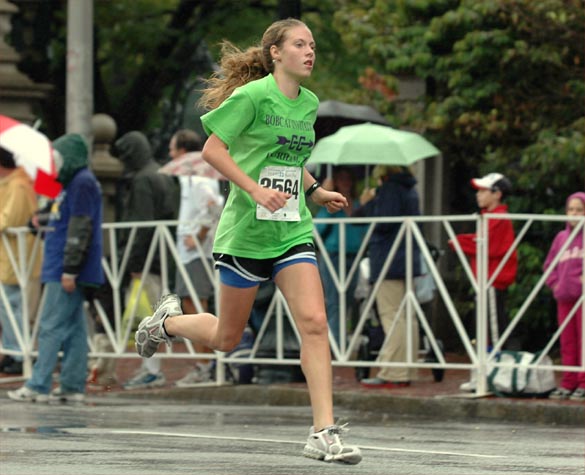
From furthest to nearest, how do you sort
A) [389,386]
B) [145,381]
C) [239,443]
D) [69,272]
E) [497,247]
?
1. [145,381]
2. [389,386]
3. [497,247]
4. [69,272]
5. [239,443]

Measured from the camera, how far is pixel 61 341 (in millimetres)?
12922

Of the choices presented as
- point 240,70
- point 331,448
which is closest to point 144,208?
point 240,70

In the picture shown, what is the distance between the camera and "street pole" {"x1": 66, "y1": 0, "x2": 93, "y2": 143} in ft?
49.3

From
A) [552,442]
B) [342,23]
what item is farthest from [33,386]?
[342,23]

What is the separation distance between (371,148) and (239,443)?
19.1 feet

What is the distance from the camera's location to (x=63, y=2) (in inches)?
1012

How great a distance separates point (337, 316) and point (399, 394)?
1139 mm

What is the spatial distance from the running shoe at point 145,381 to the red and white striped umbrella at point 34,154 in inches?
71.7

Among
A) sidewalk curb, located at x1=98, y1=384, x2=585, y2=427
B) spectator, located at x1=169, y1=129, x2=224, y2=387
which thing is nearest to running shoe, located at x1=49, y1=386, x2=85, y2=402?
sidewalk curb, located at x1=98, y1=384, x2=585, y2=427

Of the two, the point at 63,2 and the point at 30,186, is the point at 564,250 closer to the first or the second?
the point at 30,186

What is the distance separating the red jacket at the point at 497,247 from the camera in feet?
42.1

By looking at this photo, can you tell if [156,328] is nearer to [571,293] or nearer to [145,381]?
[571,293]

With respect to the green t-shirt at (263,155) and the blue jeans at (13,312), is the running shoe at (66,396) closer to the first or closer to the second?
the blue jeans at (13,312)

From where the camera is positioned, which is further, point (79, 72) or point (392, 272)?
point (79, 72)
